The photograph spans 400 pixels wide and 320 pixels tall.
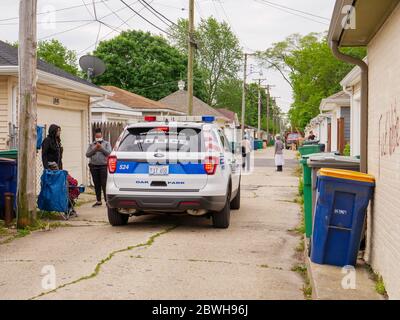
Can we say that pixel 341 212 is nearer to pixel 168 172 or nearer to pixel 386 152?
pixel 386 152

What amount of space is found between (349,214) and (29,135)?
543cm

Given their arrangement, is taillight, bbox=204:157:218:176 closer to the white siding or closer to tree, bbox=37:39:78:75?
the white siding

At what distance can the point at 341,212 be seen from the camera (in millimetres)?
6074

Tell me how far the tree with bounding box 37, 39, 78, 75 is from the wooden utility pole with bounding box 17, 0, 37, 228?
62367 mm

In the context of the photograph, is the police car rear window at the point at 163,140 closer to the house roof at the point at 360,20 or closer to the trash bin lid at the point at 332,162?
the trash bin lid at the point at 332,162

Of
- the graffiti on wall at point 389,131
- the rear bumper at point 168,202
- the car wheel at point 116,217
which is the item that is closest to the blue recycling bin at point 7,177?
the car wheel at point 116,217

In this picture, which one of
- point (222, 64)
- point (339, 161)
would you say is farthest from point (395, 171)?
point (222, 64)

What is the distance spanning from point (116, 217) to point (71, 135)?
6.76m

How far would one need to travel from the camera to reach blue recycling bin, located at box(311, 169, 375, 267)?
605 cm

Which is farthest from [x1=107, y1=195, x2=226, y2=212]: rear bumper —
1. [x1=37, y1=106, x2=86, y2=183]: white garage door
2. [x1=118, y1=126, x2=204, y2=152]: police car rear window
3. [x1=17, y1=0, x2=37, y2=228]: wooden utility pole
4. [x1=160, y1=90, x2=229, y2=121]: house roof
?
[x1=160, y1=90, x2=229, y2=121]: house roof

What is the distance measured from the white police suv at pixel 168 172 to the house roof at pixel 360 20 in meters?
2.81

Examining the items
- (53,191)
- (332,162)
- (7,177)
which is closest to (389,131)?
(332,162)
